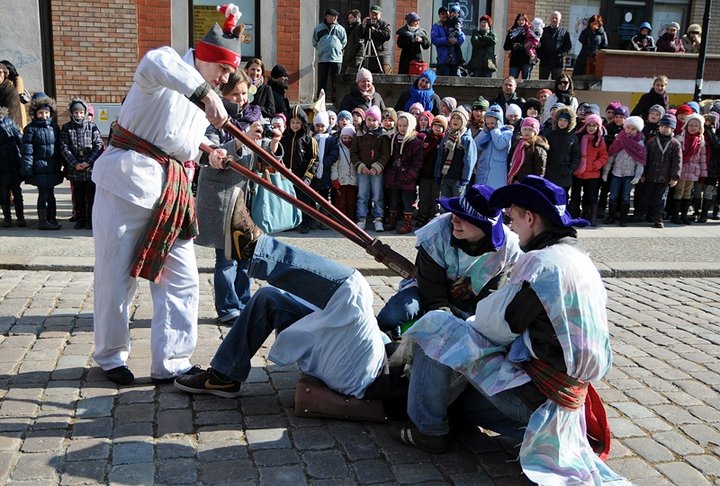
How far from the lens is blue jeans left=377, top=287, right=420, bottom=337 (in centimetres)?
444

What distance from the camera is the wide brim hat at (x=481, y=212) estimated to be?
4.12 metres

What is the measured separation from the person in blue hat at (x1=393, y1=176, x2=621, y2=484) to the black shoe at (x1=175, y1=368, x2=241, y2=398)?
1.19 m

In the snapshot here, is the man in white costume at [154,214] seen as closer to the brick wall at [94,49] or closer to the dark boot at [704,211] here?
the dark boot at [704,211]

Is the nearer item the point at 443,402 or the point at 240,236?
the point at 443,402

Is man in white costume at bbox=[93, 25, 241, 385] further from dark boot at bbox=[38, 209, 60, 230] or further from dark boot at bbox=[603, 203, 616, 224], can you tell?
dark boot at bbox=[603, 203, 616, 224]

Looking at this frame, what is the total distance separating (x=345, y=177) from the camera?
9773 mm

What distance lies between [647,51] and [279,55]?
771 cm

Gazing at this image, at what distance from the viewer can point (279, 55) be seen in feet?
47.1

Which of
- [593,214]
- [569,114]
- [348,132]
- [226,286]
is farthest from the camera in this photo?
[593,214]

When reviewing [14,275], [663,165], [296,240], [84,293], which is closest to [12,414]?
[84,293]

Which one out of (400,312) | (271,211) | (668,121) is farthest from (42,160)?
(668,121)

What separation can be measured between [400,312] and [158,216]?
1.53 meters

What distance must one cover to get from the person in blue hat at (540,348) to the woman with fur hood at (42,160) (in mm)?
6756

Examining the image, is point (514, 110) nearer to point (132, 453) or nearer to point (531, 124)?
point (531, 124)
